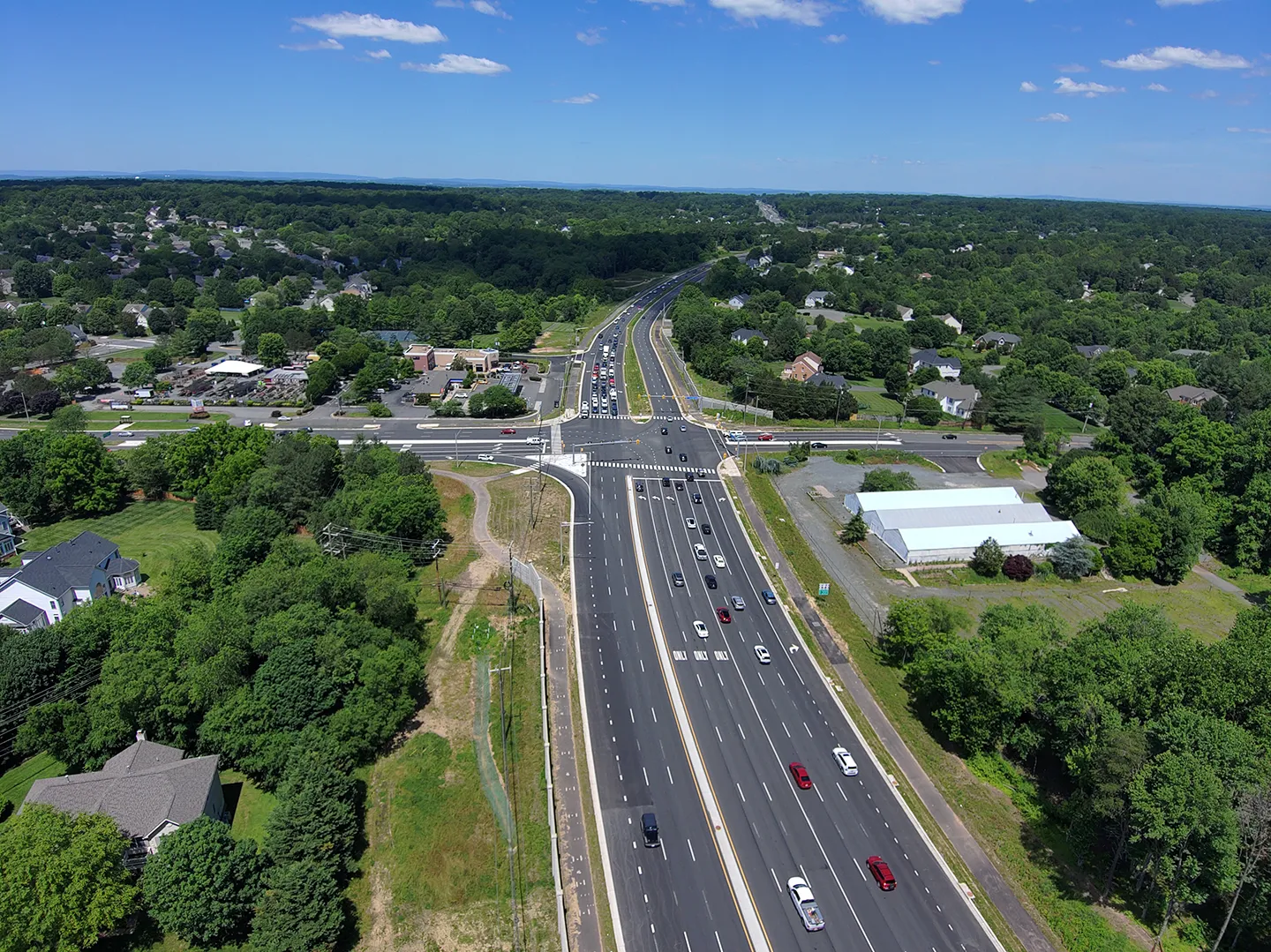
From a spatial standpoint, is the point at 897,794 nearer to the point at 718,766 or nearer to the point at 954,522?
the point at 718,766

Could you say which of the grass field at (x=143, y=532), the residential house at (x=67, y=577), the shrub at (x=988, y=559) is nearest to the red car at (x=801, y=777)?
the shrub at (x=988, y=559)

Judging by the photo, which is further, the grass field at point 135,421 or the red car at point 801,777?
the grass field at point 135,421

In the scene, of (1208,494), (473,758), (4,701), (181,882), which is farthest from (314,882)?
(1208,494)

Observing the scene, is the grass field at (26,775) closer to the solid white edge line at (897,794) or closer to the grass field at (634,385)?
the solid white edge line at (897,794)

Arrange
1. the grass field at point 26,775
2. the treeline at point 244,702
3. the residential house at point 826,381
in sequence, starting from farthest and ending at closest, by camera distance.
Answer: the residential house at point 826,381
the grass field at point 26,775
the treeline at point 244,702

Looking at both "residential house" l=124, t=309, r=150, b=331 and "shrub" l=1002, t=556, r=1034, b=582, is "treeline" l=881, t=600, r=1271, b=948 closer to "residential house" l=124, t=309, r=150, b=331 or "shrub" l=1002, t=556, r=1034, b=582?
"shrub" l=1002, t=556, r=1034, b=582

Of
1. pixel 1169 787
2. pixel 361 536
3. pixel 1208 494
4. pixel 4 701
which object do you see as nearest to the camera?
pixel 1169 787

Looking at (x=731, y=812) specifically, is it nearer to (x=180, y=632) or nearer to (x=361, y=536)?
(x=180, y=632)
